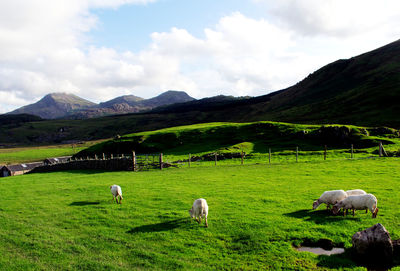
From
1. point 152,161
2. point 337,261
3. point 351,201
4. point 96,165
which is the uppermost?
point 152,161

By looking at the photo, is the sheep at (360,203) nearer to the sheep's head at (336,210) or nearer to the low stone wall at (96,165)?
the sheep's head at (336,210)

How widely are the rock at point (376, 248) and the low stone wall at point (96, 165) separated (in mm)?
38265

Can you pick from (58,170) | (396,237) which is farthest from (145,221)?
(58,170)

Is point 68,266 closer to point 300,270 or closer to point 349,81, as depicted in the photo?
point 300,270

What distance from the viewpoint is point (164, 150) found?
2731 inches

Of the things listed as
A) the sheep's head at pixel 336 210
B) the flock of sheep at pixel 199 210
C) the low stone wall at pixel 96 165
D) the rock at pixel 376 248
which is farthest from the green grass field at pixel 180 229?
the low stone wall at pixel 96 165

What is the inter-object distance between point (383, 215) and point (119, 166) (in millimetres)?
39203

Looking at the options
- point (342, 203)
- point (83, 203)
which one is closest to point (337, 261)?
point (342, 203)

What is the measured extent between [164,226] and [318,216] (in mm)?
8948

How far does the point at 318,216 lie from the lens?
15.8 m

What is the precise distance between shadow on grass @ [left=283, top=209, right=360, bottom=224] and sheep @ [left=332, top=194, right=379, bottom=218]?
502mm

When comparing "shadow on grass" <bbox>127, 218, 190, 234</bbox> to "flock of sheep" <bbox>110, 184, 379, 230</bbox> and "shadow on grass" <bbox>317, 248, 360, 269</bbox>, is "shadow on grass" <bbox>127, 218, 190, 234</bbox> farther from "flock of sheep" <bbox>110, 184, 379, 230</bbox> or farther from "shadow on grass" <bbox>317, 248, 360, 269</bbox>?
"shadow on grass" <bbox>317, 248, 360, 269</bbox>

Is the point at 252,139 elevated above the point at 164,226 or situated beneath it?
elevated above

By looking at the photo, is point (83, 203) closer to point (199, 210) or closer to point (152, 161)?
point (199, 210)
